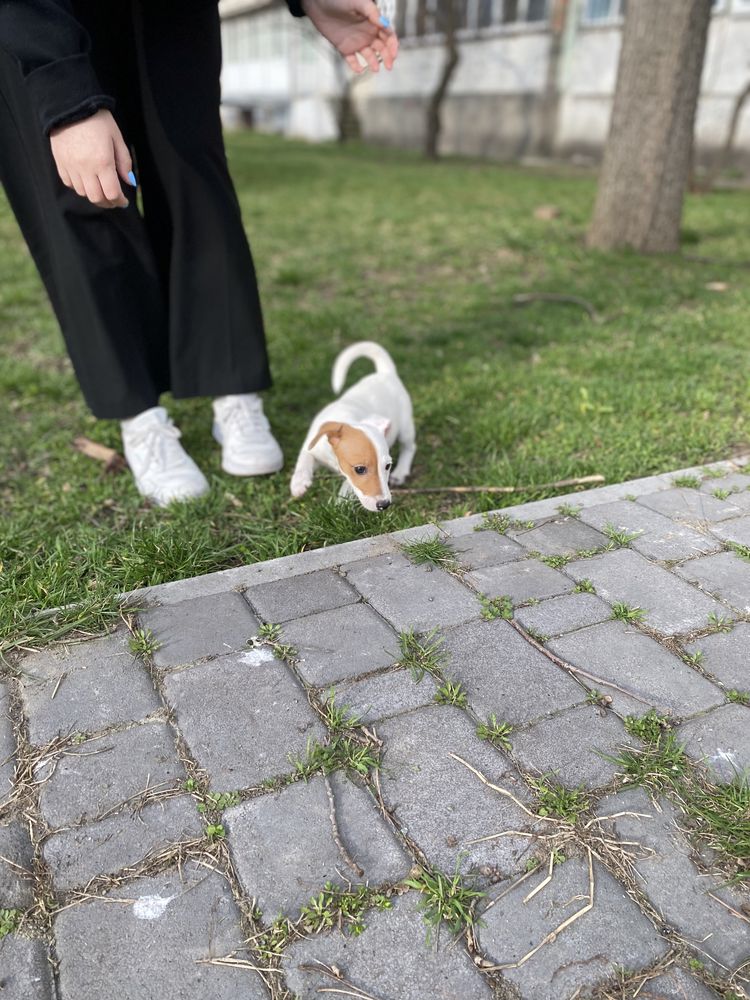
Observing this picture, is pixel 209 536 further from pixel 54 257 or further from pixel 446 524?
pixel 54 257

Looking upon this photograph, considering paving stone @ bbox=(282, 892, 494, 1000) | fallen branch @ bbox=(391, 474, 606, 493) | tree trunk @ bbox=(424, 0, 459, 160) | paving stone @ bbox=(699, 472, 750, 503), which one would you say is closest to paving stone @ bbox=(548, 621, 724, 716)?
paving stone @ bbox=(282, 892, 494, 1000)

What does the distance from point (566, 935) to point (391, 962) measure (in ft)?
0.81

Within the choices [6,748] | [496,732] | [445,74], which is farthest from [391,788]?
[445,74]

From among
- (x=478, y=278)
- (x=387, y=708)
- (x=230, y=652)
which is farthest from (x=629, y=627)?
(x=478, y=278)

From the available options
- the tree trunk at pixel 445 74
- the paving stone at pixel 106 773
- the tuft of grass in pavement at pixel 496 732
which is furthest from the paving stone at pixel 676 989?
the tree trunk at pixel 445 74

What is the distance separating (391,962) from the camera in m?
1.10

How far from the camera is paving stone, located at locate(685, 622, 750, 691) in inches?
62.9

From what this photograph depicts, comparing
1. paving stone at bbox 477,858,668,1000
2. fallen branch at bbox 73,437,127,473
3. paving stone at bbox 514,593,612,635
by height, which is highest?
paving stone at bbox 477,858,668,1000

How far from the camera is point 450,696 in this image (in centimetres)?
154

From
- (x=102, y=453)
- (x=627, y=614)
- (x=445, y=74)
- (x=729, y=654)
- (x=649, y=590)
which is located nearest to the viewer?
(x=729, y=654)

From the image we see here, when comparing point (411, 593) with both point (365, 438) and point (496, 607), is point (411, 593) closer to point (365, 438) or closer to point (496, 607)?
point (496, 607)

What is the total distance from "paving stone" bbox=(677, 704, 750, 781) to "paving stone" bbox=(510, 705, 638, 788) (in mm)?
111

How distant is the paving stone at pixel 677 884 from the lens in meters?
1.12

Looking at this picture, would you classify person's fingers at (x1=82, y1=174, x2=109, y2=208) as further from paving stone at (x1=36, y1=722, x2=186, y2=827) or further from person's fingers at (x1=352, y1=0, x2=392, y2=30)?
paving stone at (x1=36, y1=722, x2=186, y2=827)
